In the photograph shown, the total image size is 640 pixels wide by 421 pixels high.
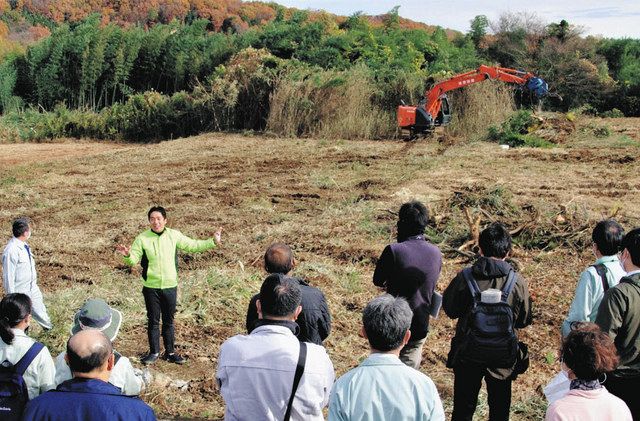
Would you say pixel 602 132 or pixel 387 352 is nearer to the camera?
pixel 387 352

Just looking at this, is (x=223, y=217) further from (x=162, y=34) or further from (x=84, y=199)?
(x=162, y=34)

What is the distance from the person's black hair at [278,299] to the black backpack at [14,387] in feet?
4.27

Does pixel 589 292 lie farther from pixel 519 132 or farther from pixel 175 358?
pixel 519 132

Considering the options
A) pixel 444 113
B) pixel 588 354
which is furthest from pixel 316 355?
pixel 444 113

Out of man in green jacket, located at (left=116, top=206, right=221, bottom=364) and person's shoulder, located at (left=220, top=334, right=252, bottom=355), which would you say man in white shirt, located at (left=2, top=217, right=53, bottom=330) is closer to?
man in green jacket, located at (left=116, top=206, right=221, bottom=364)

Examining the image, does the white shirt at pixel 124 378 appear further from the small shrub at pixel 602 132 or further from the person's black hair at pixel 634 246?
the small shrub at pixel 602 132

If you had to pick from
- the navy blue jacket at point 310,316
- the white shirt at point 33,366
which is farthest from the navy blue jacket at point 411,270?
the white shirt at point 33,366

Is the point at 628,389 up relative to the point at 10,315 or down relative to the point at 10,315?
down

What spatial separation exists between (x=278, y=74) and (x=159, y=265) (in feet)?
55.7

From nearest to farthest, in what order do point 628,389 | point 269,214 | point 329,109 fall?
point 628,389, point 269,214, point 329,109

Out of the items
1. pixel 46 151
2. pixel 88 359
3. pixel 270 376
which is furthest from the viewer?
pixel 46 151

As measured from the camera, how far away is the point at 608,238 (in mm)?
4305

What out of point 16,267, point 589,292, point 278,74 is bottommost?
point 16,267

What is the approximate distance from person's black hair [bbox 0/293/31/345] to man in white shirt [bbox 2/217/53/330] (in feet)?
9.49
